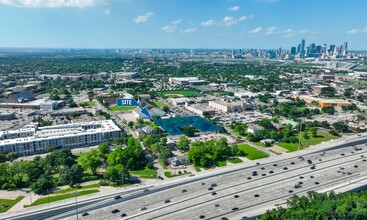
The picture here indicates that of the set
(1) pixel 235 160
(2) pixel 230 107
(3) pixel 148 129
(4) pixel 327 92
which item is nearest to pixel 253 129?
(1) pixel 235 160

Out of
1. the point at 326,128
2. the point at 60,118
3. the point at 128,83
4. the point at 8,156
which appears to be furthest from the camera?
the point at 128,83

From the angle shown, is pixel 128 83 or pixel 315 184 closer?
pixel 315 184

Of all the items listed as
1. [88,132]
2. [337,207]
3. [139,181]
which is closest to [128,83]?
[88,132]


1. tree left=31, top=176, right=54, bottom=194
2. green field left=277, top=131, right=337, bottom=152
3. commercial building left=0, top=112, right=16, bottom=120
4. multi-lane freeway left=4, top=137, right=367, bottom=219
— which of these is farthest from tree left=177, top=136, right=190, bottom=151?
commercial building left=0, top=112, right=16, bottom=120

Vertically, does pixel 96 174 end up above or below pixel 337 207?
below

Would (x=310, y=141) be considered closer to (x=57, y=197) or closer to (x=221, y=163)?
(x=221, y=163)

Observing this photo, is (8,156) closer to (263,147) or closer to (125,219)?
(125,219)

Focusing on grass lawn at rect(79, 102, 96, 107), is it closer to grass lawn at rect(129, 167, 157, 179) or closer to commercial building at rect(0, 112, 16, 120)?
commercial building at rect(0, 112, 16, 120)
